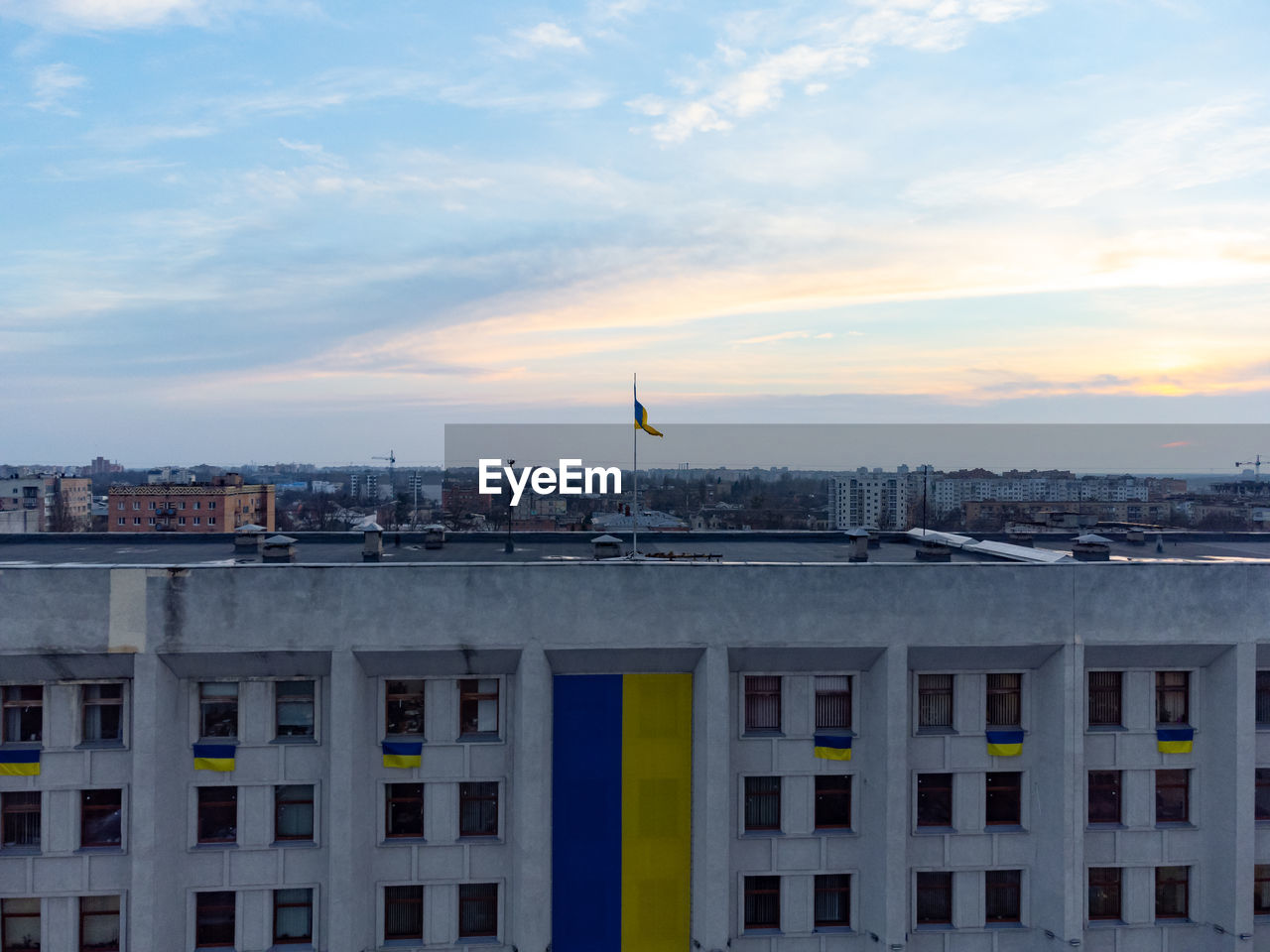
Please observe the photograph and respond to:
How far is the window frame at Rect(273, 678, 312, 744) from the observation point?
62.2 ft

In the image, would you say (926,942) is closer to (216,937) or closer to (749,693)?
(749,693)

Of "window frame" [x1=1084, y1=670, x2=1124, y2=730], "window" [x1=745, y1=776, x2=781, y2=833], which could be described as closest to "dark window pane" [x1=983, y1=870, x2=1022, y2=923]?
"window frame" [x1=1084, y1=670, x2=1124, y2=730]

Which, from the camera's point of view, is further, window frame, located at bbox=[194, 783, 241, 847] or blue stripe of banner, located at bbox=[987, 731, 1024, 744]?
blue stripe of banner, located at bbox=[987, 731, 1024, 744]

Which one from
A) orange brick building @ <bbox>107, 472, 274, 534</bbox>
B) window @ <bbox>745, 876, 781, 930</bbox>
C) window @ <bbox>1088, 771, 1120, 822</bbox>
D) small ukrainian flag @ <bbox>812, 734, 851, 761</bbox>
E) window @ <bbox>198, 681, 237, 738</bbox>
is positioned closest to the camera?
window @ <bbox>198, 681, 237, 738</bbox>

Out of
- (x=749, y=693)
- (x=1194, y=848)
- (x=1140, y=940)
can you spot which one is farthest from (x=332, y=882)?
(x=1194, y=848)

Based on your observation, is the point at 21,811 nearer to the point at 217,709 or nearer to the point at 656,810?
the point at 217,709

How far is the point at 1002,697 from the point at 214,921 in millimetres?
20175

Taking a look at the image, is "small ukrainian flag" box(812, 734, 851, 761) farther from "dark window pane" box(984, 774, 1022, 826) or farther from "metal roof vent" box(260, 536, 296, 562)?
"metal roof vent" box(260, 536, 296, 562)

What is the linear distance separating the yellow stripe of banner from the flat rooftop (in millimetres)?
5169

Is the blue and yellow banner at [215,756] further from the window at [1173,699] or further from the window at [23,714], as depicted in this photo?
the window at [1173,699]

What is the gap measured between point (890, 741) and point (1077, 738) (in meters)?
4.65

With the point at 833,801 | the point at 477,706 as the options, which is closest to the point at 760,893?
the point at 833,801

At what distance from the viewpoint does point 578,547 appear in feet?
90.5

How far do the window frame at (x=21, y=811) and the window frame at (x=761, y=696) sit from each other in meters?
16.8
